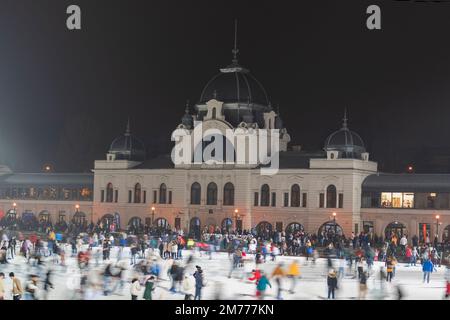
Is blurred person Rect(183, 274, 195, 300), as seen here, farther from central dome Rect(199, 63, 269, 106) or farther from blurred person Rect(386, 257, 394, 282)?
central dome Rect(199, 63, 269, 106)

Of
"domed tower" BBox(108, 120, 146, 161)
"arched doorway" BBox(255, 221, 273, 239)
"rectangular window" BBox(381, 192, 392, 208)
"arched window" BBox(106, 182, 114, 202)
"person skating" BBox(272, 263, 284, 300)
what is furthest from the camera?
"domed tower" BBox(108, 120, 146, 161)

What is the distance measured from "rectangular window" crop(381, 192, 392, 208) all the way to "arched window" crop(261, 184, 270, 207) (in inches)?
266

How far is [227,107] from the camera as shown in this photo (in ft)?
174

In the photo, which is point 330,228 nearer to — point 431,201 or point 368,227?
point 368,227

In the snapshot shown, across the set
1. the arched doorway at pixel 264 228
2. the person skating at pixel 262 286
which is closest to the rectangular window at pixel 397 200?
the arched doorway at pixel 264 228

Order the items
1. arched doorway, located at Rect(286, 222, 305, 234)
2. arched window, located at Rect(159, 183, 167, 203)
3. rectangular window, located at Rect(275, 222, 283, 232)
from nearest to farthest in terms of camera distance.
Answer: arched doorway, located at Rect(286, 222, 305, 234), rectangular window, located at Rect(275, 222, 283, 232), arched window, located at Rect(159, 183, 167, 203)

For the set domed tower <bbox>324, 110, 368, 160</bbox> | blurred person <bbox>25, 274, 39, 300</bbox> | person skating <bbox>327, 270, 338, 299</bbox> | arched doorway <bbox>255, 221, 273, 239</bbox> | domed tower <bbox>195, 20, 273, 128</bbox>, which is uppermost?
domed tower <bbox>195, 20, 273, 128</bbox>

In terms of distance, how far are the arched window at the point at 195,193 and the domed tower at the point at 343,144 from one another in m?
8.41

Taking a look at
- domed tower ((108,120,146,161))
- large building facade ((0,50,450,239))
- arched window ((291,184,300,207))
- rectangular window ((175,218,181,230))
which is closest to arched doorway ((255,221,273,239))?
large building facade ((0,50,450,239))

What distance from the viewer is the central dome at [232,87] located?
174 feet

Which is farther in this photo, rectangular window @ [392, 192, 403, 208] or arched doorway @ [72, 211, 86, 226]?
arched doorway @ [72, 211, 86, 226]

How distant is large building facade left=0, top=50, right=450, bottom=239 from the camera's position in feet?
151

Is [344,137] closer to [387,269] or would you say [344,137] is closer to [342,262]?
[342,262]

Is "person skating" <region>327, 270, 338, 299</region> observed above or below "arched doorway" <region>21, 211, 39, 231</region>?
below
